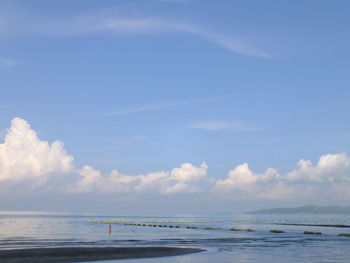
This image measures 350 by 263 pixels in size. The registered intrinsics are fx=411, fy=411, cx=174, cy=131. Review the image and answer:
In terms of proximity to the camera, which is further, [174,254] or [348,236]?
[348,236]

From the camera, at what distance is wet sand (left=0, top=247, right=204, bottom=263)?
179 ft

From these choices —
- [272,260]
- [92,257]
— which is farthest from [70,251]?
[272,260]

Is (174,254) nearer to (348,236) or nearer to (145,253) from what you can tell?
(145,253)

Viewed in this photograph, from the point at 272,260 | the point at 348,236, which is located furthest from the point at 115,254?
the point at 348,236

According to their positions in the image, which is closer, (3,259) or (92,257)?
(3,259)

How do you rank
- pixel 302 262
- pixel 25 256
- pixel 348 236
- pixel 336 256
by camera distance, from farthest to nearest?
1. pixel 348 236
2. pixel 336 256
3. pixel 25 256
4. pixel 302 262

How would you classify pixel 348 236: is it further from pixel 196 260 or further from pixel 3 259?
pixel 3 259

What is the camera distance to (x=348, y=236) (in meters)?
112

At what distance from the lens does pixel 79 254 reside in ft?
196

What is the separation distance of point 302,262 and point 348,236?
6842 cm

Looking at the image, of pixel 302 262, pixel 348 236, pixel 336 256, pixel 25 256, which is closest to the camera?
pixel 302 262

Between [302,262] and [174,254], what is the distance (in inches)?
770

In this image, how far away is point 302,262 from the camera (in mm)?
52562

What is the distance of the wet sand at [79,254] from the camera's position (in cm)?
5444
